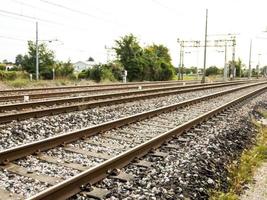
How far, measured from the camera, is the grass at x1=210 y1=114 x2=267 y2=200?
16.3ft

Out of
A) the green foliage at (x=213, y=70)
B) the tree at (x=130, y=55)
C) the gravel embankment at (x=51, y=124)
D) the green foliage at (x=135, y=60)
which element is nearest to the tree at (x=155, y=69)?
the green foliage at (x=135, y=60)

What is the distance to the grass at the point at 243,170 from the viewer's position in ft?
16.3

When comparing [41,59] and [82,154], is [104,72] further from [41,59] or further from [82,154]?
[82,154]

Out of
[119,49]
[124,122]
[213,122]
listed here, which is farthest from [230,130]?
[119,49]

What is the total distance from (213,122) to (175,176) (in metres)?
5.70

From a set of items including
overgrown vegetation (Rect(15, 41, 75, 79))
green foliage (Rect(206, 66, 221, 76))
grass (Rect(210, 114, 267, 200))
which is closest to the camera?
grass (Rect(210, 114, 267, 200))

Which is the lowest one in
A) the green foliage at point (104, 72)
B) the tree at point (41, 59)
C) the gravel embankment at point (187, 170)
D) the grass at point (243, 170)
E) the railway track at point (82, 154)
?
the grass at point (243, 170)

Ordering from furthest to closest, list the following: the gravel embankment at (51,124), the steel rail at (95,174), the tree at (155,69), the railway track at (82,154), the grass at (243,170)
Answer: the tree at (155,69)
the gravel embankment at (51,124)
the grass at (243,170)
the railway track at (82,154)
the steel rail at (95,174)

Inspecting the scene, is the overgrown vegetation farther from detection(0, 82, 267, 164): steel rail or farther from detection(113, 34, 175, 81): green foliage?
detection(0, 82, 267, 164): steel rail

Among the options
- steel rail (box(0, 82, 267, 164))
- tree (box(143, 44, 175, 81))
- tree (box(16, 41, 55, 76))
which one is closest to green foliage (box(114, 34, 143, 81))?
tree (box(143, 44, 175, 81))

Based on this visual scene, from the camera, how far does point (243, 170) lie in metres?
6.17

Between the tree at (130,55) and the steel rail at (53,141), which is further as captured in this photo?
the tree at (130,55)

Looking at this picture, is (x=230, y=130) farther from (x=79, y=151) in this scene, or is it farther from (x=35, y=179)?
(x=35, y=179)

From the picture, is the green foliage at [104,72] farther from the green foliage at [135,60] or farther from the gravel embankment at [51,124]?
the gravel embankment at [51,124]
